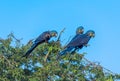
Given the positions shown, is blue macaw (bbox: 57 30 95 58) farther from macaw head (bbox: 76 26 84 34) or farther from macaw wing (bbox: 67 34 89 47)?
macaw head (bbox: 76 26 84 34)

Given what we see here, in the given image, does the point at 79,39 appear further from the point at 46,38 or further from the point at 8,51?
the point at 8,51

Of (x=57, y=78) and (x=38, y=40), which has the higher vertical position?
(x=38, y=40)

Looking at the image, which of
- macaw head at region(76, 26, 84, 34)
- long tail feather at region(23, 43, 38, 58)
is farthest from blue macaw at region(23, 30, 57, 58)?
macaw head at region(76, 26, 84, 34)

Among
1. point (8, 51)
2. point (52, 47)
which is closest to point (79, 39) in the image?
point (52, 47)

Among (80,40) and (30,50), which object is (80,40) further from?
(30,50)

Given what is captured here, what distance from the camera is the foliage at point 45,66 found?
14.1 metres

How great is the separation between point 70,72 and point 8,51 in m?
1.67

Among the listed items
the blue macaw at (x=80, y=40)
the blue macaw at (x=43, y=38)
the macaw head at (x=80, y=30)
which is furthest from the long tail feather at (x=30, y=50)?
the macaw head at (x=80, y=30)

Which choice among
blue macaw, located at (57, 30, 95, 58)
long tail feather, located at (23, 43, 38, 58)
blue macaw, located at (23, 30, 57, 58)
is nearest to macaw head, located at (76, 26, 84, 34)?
blue macaw, located at (57, 30, 95, 58)

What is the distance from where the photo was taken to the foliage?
14.1 meters

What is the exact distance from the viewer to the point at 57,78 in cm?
1408

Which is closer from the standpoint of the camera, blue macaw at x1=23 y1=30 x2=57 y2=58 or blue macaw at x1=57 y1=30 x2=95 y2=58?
blue macaw at x1=57 y1=30 x2=95 y2=58

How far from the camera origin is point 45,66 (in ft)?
46.9

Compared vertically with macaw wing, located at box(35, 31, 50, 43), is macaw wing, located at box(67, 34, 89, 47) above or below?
below
